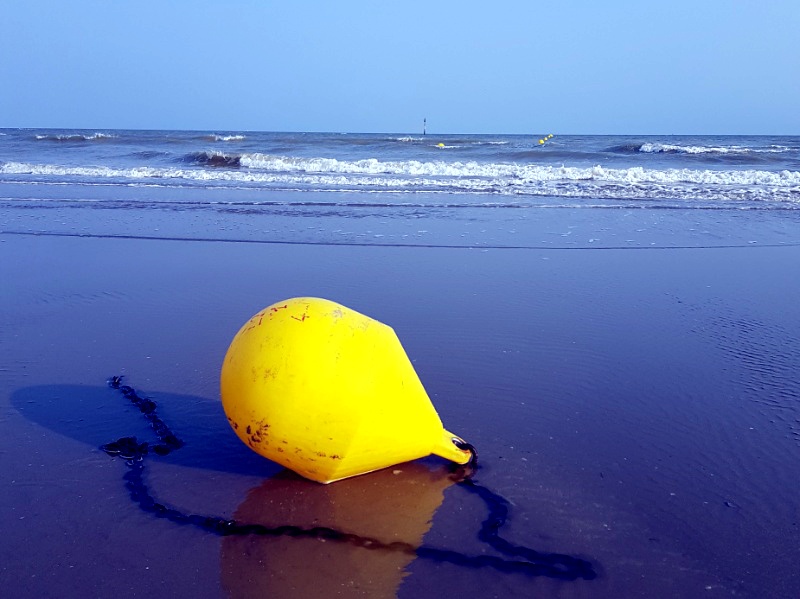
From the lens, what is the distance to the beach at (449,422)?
2.48 meters

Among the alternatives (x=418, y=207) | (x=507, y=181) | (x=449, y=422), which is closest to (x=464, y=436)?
(x=449, y=422)

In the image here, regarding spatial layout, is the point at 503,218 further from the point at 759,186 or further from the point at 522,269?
the point at 759,186

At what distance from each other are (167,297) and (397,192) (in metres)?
8.59

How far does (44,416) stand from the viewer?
3.63m

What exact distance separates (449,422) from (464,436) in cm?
18

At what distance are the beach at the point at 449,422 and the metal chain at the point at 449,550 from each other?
0.10 ft

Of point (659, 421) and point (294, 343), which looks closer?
point (294, 343)

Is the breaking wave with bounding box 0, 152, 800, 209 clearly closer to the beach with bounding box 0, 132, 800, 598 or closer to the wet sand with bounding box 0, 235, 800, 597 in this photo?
the beach with bounding box 0, 132, 800, 598

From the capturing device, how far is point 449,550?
2570mm

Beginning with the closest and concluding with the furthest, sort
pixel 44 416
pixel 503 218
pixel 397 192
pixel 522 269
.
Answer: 1. pixel 44 416
2. pixel 522 269
3. pixel 503 218
4. pixel 397 192

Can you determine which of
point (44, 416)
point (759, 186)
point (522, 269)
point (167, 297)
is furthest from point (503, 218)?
point (759, 186)

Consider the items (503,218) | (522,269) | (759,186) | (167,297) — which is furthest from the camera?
(759,186)

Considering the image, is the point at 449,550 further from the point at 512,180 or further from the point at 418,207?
the point at 512,180

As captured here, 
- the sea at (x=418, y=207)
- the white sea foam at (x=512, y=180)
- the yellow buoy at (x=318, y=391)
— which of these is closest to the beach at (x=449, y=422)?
the yellow buoy at (x=318, y=391)
